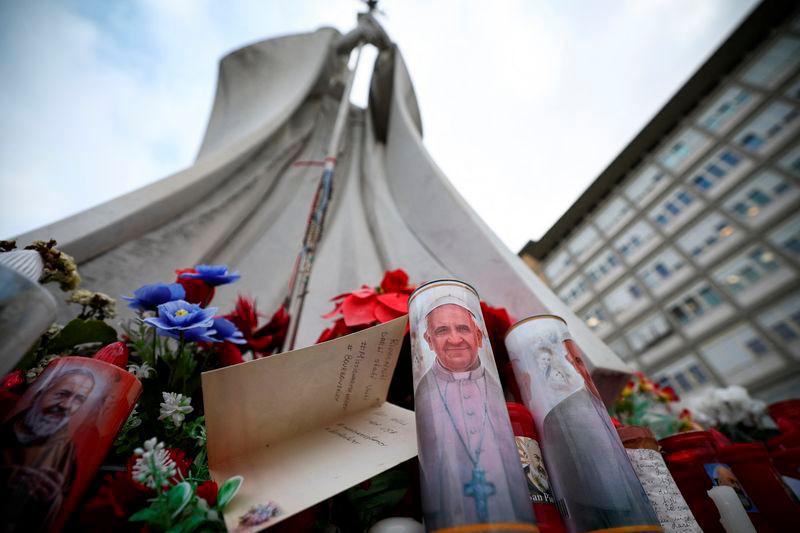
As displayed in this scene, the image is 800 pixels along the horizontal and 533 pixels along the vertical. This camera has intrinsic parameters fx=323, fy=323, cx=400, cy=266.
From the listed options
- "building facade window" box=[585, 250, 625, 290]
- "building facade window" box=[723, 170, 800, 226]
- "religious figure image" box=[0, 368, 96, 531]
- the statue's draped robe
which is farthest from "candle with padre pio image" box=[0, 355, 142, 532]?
"building facade window" box=[585, 250, 625, 290]

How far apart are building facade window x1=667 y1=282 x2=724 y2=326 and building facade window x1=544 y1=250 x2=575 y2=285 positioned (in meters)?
2.41

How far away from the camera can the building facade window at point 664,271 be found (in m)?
6.37

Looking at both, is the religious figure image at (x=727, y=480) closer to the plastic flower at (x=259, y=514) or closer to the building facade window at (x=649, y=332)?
the plastic flower at (x=259, y=514)

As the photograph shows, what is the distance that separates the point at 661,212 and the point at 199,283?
345 inches

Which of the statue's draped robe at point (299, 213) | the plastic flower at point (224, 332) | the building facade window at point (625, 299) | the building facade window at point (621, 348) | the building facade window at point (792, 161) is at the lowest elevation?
the plastic flower at point (224, 332)

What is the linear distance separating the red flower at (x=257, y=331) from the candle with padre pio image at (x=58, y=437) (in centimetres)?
26

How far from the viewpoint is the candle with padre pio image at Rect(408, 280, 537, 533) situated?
0.22 m

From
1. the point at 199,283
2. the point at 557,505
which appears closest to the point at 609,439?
the point at 557,505

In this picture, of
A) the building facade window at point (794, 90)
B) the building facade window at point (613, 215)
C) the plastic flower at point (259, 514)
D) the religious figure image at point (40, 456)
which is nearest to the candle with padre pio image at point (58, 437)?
the religious figure image at point (40, 456)

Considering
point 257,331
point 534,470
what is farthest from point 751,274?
point 257,331

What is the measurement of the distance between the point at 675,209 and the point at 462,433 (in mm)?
8632

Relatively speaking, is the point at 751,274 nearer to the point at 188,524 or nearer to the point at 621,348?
the point at 621,348

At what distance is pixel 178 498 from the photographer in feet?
0.72

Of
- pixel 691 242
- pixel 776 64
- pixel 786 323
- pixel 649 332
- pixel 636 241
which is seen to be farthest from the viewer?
pixel 636 241
